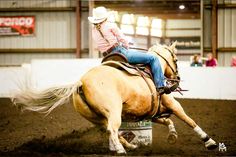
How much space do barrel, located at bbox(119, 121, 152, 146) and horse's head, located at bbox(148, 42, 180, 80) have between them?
82 cm

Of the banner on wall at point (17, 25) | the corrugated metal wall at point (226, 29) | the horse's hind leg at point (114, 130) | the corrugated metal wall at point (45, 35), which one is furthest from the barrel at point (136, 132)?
the banner on wall at point (17, 25)

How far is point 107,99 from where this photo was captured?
5.40m

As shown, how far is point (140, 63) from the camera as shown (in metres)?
6.29

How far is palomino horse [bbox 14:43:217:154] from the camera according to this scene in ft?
17.7

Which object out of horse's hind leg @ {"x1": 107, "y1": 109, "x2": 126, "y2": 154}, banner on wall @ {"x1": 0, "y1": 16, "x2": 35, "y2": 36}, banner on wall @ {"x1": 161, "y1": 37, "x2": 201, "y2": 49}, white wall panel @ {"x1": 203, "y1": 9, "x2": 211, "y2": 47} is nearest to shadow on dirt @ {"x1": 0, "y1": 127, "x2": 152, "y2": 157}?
horse's hind leg @ {"x1": 107, "y1": 109, "x2": 126, "y2": 154}

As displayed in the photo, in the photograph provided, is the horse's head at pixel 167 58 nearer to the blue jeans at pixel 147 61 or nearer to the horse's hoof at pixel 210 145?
the blue jeans at pixel 147 61

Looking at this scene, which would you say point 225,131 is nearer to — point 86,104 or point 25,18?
point 86,104

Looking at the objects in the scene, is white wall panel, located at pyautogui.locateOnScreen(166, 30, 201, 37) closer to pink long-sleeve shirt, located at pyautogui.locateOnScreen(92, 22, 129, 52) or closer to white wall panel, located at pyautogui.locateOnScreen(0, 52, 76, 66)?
white wall panel, located at pyautogui.locateOnScreen(0, 52, 76, 66)

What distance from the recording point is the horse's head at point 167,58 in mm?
6906

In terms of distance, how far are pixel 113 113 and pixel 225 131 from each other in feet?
11.5

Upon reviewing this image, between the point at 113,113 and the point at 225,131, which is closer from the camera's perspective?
the point at 113,113

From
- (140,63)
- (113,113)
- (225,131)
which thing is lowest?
(225,131)

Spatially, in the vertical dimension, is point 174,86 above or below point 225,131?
above

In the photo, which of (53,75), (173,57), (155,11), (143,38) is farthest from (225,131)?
(143,38)
